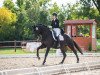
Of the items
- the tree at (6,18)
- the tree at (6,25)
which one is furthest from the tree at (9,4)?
the tree at (6,18)

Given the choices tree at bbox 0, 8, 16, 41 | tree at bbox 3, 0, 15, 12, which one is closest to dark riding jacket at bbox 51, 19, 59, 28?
tree at bbox 0, 8, 16, 41


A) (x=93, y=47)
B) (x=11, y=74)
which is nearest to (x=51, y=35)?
(x=11, y=74)

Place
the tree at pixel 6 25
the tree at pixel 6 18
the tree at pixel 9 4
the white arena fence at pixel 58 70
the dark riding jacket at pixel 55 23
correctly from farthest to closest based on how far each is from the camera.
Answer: the tree at pixel 9 4, the tree at pixel 6 18, the tree at pixel 6 25, the dark riding jacket at pixel 55 23, the white arena fence at pixel 58 70

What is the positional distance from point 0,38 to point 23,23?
573 cm

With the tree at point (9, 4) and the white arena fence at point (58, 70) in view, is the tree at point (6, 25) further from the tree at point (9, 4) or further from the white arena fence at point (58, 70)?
the white arena fence at point (58, 70)

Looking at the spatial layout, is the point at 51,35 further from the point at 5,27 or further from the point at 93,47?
the point at 5,27

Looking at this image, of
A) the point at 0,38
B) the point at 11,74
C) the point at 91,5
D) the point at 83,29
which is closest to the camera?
the point at 11,74

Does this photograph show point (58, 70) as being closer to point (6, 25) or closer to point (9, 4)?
point (6, 25)

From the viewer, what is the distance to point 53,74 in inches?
528

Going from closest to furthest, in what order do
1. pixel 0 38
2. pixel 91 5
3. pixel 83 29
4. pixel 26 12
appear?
pixel 0 38
pixel 91 5
pixel 26 12
pixel 83 29

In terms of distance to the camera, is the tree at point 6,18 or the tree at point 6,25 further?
the tree at point 6,18

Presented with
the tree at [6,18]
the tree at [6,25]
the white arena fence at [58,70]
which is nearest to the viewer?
the white arena fence at [58,70]

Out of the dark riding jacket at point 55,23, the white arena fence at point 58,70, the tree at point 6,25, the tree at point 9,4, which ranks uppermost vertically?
the dark riding jacket at point 55,23

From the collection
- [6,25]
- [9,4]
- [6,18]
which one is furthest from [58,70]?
[9,4]
